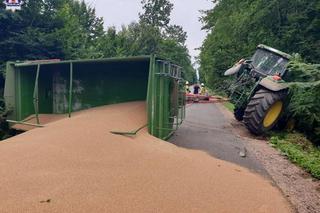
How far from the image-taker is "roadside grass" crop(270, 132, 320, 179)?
6757mm

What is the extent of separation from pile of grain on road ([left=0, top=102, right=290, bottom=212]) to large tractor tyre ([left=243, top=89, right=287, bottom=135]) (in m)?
3.51

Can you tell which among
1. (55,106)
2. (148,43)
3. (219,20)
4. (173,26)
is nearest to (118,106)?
(55,106)

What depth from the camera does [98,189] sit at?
13.5ft

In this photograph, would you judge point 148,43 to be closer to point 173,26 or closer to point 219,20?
point 173,26

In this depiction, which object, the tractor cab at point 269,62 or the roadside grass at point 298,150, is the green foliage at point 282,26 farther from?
the roadside grass at point 298,150

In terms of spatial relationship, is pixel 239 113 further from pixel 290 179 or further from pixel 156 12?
pixel 156 12

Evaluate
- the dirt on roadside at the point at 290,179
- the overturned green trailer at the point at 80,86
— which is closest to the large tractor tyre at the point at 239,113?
the overturned green trailer at the point at 80,86

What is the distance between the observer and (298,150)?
Result: 8.28m

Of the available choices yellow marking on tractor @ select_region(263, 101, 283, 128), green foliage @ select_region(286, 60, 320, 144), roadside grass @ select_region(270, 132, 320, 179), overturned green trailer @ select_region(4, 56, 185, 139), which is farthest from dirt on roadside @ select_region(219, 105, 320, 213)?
overturned green trailer @ select_region(4, 56, 185, 139)

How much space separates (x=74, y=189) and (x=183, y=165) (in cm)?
189

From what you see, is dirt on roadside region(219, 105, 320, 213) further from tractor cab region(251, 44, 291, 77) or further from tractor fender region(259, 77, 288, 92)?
tractor cab region(251, 44, 291, 77)

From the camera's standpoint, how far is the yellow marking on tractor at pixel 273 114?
32.6 feet

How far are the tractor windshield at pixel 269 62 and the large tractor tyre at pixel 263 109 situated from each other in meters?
1.42

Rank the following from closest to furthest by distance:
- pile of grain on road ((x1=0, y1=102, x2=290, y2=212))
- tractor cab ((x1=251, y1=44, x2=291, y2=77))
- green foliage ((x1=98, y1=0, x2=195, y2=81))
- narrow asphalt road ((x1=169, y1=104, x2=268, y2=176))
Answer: pile of grain on road ((x1=0, y1=102, x2=290, y2=212)), narrow asphalt road ((x1=169, y1=104, x2=268, y2=176)), tractor cab ((x1=251, y1=44, x2=291, y2=77)), green foliage ((x1=98, y1=0, x2=195, y2=81))
